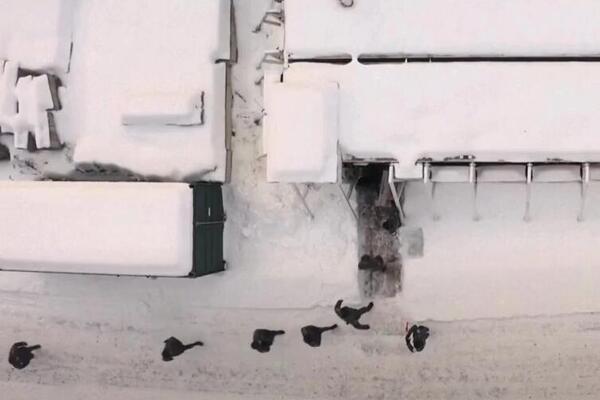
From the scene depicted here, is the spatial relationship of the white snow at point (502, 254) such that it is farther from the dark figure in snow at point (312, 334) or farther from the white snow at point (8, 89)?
the white snow at point (8, 89)

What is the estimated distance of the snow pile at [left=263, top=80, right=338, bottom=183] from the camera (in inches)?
104

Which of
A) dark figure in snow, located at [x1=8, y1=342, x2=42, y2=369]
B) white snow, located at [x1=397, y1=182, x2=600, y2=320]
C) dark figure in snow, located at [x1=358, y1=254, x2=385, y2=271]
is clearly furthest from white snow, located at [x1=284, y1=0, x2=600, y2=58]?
dark figure in snow, located at [x1=8, y1=342, x2=42, y2=369]

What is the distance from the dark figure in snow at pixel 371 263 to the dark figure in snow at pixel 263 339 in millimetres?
408

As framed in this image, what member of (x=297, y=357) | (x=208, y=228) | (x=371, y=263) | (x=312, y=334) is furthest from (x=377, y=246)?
(x=208, y=228)

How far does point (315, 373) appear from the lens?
3.20 m

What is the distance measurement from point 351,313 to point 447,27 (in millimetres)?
1119

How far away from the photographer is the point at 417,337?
10.1 feet

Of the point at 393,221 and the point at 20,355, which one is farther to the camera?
the point at 20,355

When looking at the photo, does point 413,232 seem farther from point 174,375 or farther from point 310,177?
Answer: point 174,375

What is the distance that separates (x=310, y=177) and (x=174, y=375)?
110 centimetres

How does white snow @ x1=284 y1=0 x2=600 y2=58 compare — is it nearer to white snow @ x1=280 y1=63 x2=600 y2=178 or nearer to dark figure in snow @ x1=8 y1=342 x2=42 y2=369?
white snow @ x1=280 y1=63 x2=600 y2=178

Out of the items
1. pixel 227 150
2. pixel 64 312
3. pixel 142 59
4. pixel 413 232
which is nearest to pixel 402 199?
pixel 413 232

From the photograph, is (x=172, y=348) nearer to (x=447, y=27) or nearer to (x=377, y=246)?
(x=377, y=246)

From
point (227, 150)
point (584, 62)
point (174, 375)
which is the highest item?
point (584, 62)
